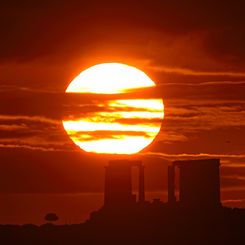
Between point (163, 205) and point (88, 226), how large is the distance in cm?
820

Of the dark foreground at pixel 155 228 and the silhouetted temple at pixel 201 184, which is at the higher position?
the silhouetted temple at pixel 201 184

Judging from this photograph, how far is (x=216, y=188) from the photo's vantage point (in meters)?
110

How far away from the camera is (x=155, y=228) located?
110938mm

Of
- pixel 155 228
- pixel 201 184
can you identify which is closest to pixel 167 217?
pixel 155 228

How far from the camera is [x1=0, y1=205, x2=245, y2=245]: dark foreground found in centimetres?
10894

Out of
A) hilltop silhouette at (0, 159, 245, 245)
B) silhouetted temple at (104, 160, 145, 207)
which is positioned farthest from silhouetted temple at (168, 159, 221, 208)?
silhouetted temple at (104, 160, 145, 207)

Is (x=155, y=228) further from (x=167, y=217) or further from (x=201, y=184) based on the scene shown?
(x=201, y=184)

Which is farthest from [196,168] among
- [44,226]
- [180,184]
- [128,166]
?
[44,226]

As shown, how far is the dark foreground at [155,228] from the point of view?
10894 cm

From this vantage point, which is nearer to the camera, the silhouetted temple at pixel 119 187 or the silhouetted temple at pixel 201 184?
the silhouetted temple at pixel 201 184

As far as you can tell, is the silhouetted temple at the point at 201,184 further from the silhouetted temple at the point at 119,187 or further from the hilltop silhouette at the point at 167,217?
the silhouetted temple at the point at 119,187

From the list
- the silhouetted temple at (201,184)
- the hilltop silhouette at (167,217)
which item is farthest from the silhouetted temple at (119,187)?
the silhouetted temple at (201,184)

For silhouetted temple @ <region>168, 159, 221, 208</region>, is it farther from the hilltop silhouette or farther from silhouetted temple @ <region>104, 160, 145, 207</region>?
silhouetted temple @ <region>104, 160, 145, 207</region>

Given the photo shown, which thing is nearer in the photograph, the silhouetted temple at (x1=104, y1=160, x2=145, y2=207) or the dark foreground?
the dark foreground
